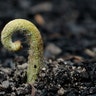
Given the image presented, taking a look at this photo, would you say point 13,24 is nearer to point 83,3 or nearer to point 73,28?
point 73,28

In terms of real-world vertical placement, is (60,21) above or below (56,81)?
above

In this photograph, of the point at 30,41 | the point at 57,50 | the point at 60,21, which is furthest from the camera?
the point at 60,21

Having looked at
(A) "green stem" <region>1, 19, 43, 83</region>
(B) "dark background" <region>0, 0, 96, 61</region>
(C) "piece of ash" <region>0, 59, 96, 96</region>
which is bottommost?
(C) "piece of ash" <region>0, 59, 96, 96</region>

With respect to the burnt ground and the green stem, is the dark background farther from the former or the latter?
the green stem

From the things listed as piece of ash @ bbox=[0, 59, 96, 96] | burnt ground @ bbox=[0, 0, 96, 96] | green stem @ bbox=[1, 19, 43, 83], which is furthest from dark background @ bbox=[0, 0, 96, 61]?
green stem @ bbox=[1, 19, 43, 83]

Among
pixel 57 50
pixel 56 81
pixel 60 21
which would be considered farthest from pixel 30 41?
pixel 60 21

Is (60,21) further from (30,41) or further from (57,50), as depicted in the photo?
(30,41)

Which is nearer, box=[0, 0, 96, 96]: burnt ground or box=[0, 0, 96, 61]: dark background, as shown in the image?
box=[0, 0, 96, 96]: burnt ground
